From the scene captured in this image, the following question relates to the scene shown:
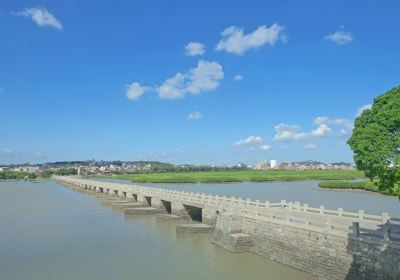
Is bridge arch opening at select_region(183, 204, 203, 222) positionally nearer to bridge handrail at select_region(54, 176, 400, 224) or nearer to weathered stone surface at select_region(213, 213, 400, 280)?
bridge handrail at select_region(54, 176, 400, 224)

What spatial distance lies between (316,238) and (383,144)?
272 inches

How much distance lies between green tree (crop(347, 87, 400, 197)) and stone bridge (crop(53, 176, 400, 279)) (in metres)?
A: 2.69

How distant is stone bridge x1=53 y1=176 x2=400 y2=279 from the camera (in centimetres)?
1722

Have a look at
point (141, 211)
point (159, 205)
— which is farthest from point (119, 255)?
point (159, 205)

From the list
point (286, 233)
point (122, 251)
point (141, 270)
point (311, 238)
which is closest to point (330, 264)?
point (311, 238)

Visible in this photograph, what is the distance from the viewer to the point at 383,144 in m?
15.5

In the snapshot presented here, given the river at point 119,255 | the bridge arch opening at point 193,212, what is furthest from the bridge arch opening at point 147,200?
the river at point 119,255

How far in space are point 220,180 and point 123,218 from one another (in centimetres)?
8667

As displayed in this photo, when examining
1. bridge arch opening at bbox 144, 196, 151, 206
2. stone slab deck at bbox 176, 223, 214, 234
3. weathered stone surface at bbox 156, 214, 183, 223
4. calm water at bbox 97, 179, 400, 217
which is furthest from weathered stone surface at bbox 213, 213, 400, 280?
bridge arch opening at bbox 144, 196, 151, 206

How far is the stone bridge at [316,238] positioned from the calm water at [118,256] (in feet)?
2.49

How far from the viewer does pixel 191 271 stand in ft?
72.8

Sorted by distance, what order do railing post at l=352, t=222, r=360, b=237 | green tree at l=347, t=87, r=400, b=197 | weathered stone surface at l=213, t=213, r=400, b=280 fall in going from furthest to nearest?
railing post at l=352, t=222, r=360, b=237
weathered stone surface at l=213, t=213, r=400, b=280
green tree at l=347, t=87, r=400, b=197

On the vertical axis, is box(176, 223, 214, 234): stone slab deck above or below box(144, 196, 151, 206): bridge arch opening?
below

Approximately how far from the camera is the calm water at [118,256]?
2177 cm
